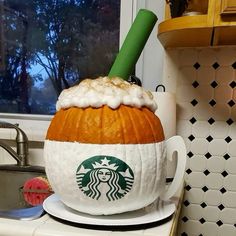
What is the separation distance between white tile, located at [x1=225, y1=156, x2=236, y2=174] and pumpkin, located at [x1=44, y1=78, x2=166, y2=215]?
476 millimetres

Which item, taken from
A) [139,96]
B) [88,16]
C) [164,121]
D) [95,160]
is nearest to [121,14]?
[88,16]

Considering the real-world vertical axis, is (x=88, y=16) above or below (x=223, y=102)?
above

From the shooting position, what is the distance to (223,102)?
954 millimetres

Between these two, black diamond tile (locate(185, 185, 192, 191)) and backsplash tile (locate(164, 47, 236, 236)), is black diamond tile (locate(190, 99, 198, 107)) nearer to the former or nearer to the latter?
backsplash tile (locate(164, 47, 236, 236))

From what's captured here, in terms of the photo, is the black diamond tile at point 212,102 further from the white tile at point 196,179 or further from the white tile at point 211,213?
the white tile at point 211,213

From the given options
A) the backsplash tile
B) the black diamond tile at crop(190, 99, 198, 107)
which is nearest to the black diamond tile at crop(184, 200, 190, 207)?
the backsplash tile

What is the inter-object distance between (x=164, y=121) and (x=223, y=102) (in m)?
0.22

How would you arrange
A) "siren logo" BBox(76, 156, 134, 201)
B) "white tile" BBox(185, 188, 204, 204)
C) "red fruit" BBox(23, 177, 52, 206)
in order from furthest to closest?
1. "white tile" BBox(185, 188, 204, 204)
2. "red fruit" BBox(23, 177, 52, 206)
3. "siren logo" BBox(76, 156, 134, 201)

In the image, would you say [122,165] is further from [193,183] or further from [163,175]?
[193,183]

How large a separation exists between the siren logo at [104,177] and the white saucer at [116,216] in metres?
0.05

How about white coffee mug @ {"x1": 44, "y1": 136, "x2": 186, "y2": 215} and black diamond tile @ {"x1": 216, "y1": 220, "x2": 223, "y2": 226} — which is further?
black diamond tile @ {"x1": 216, "y1": 220, "x2": 223, "y2": 226}

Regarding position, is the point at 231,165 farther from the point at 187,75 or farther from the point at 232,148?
the point at 187,75

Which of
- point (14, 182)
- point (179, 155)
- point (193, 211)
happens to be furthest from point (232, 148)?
point (14, 182)

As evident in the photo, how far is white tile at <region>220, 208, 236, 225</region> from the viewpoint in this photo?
3.22 feet
